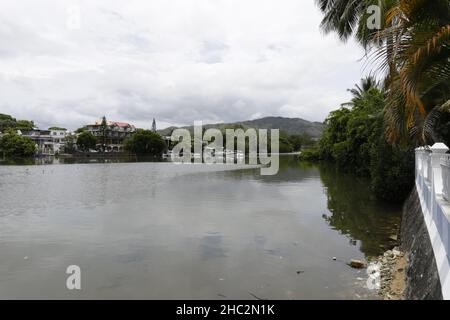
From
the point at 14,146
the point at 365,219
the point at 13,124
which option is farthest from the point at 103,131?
the point at 365,219

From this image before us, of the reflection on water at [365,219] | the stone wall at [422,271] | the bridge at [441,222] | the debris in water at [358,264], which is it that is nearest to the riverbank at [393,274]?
the stone wall at [422,271]

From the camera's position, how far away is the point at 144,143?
89312mm

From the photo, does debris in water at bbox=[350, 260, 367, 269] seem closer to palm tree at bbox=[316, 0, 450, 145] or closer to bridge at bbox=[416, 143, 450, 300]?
bridge at bbox=[416, 143, 450, 300]

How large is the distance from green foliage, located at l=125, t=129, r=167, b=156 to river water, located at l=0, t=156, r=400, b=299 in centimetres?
7062

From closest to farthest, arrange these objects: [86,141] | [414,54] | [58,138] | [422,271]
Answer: [414,54] → [422,271] → [86,141] → [58,138]

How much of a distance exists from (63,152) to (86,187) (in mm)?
76739

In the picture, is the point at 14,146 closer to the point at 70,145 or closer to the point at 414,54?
the point at 70,145

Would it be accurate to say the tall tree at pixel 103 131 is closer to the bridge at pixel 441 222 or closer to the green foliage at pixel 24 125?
the green foliage at pixel 24 125

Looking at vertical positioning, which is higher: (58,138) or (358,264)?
(58,138)

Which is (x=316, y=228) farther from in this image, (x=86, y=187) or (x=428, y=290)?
(x=86, y=187)

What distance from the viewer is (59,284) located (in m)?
7.39

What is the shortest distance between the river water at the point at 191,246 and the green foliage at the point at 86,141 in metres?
72.4

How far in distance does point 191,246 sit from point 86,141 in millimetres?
84285
